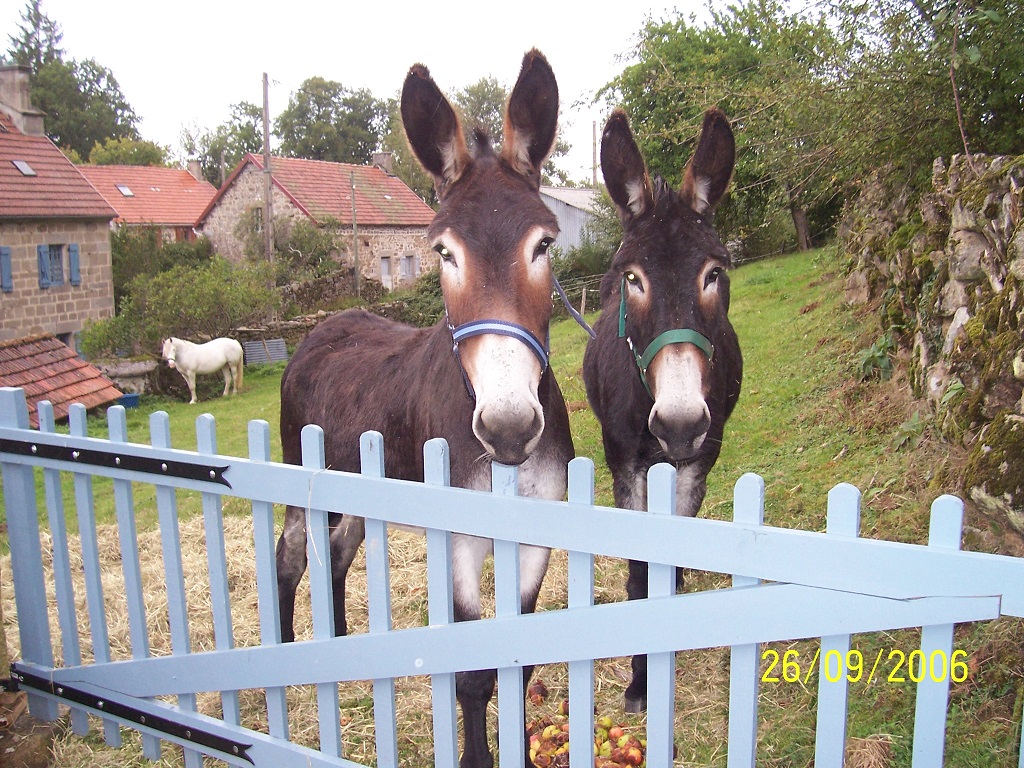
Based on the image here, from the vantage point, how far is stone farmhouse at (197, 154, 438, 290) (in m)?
26.6

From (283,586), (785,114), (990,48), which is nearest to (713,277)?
(283,586)

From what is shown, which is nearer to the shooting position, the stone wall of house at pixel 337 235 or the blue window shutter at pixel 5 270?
the blue window shutter at pixel 5 270

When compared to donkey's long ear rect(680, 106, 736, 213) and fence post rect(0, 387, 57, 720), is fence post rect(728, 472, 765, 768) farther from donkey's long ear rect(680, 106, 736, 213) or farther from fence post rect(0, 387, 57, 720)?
fence post rect(0, 387, 57, 720)

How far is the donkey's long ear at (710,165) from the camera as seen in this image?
3074mm

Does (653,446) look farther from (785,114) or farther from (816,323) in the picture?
(816,323)

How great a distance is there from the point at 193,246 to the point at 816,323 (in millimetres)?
25525

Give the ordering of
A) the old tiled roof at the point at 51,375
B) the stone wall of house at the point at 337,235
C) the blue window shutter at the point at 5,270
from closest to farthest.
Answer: the old tiled roof at the point at 51,375 < the blue window shutter at the point at 5,270 < the stone wall of house at the point at 337,235

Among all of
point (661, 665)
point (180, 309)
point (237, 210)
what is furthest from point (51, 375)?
point (237, 210)

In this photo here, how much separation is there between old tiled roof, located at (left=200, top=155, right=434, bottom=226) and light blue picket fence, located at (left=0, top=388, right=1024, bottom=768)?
24.1 m

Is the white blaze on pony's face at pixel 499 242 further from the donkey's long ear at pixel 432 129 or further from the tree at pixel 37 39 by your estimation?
the tree at pixel 37 39

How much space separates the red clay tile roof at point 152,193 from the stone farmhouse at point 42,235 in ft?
38.6

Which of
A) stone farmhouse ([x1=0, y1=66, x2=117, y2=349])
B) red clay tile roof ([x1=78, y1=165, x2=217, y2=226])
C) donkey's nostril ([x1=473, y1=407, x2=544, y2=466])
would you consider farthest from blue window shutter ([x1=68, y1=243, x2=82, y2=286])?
donkey's nostril ([x1=473, y1=407, x2=544, y2=466])

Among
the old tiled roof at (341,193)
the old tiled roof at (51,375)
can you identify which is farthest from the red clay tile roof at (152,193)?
the old tiled roof at (51,375)

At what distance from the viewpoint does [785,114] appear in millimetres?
6258
